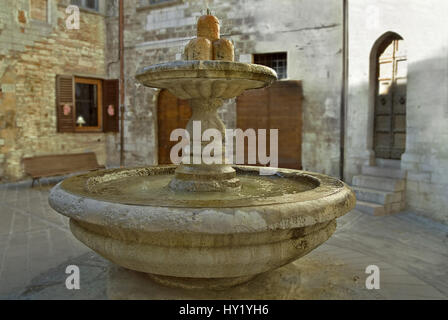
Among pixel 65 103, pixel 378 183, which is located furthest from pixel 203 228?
pixel 65 103

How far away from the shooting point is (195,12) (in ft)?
33.8

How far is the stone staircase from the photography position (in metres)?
6.29

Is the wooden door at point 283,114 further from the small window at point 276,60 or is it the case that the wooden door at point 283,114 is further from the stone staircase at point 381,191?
the stone staircase at point 381,191

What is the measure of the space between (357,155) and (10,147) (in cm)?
813

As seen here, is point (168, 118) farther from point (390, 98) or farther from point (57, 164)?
point (390, 98)

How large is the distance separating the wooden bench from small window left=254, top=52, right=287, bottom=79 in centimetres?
495

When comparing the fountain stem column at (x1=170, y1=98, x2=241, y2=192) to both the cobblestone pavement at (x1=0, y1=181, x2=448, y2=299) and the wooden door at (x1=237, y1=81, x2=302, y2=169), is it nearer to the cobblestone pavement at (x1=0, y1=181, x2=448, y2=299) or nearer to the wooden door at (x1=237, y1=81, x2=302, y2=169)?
the cobblestone pavement at (x1=0, y1=181, x2=448, y2=299)

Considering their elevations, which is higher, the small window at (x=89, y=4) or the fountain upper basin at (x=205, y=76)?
the small window at (x=89, y=4)

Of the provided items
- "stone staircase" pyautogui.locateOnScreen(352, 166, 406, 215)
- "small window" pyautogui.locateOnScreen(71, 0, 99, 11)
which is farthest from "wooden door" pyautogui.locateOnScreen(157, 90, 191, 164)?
"stone staircase" pyautogui.locateOnScreen(352, 166, 406, 215)

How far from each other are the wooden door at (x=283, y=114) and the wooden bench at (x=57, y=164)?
4206mm

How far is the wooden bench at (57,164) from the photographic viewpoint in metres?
8.38

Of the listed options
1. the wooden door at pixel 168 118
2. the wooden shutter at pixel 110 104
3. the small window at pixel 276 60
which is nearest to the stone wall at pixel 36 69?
the wooden shutter at pixel 110 104
